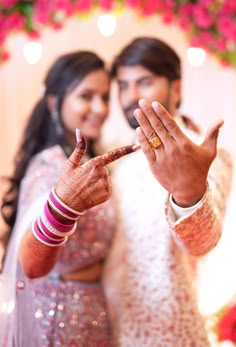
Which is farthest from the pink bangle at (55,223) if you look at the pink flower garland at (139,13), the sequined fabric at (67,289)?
Result: the pink flower garland at (139,13)

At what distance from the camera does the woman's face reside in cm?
156

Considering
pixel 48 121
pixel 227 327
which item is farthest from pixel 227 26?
pixel 227 327

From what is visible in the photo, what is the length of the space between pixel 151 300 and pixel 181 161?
1.65ft

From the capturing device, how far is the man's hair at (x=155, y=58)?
1478 millimetres

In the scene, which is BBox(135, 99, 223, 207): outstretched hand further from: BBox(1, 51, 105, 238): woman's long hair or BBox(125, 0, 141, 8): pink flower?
BBox(125, 0, 141, 8): pink flower

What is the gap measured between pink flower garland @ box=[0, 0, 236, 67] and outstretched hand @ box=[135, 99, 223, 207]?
1207 mm

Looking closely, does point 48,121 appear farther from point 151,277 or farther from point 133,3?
point 133,3

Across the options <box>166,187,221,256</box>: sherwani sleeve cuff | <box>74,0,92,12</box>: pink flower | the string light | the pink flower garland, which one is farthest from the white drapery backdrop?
<box>166,187,221,256</box>: sherwani sleeve cuff

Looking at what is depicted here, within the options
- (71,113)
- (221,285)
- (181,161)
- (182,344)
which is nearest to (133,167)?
(71,113)

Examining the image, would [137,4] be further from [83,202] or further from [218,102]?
[83,202]

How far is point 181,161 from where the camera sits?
101 cm

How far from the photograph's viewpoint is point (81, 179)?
107cm

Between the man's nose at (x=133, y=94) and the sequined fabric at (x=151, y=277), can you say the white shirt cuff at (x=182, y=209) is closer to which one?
the sequined fabric at (x=151, y=277)

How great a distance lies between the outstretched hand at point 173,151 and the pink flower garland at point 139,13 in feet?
3.96
